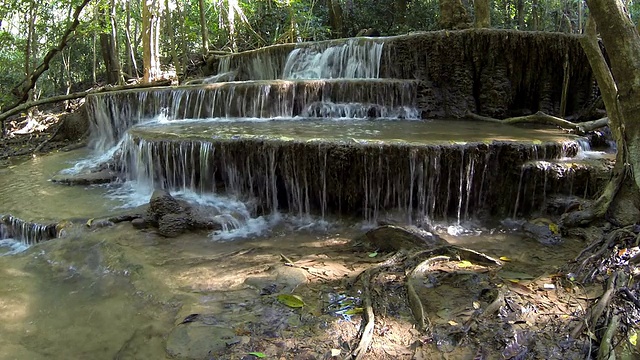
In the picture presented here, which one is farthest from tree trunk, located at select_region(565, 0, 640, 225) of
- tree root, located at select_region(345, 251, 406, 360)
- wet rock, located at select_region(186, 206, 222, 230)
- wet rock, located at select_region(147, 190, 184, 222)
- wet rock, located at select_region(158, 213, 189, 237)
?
wet rock, located at select_region(147, 190, 184, 222)

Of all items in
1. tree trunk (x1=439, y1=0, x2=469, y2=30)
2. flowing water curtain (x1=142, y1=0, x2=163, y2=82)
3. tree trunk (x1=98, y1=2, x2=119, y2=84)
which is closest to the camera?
tree trunk (x1=439, y1=0, x2=469, y2=30)

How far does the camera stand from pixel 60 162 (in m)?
9.51

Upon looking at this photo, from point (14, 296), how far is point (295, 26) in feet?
45.8

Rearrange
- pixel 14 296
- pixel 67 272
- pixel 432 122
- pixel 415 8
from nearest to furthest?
pixel 14 296
pixel 67 272
pixel 432 122
pixel 415 8

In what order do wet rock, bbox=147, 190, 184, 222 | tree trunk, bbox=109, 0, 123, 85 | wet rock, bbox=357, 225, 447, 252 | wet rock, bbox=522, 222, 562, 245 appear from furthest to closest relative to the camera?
tree trunk, bbox=109, 0, 123, 85 < wet rock, bbox=147, 190, 184, 222 < wet rock, bbox=522, 222, 562, 245 < wet rock, bbox=357, 225, 447, 252

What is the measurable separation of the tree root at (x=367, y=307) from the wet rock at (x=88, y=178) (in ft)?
17.6

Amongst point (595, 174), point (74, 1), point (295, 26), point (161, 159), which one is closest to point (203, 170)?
point (161, 159)

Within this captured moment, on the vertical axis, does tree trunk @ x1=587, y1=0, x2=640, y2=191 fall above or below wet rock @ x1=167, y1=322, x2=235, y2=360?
above

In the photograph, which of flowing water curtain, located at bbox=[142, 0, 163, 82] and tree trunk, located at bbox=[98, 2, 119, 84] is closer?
flowing water curtain, located at bbox=[142, 0, 163, 82]

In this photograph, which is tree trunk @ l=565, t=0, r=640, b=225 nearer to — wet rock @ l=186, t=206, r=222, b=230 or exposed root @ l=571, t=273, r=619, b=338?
exposed root @ l=571, t=273, r=619, b=338

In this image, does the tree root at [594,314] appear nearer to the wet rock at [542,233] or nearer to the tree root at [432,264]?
the tree root at [432,264]

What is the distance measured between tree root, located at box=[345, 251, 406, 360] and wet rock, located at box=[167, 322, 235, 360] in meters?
0.86

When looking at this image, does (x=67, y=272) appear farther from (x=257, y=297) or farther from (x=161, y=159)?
(x=161, y=159)

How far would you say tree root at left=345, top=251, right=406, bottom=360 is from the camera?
2877mm
